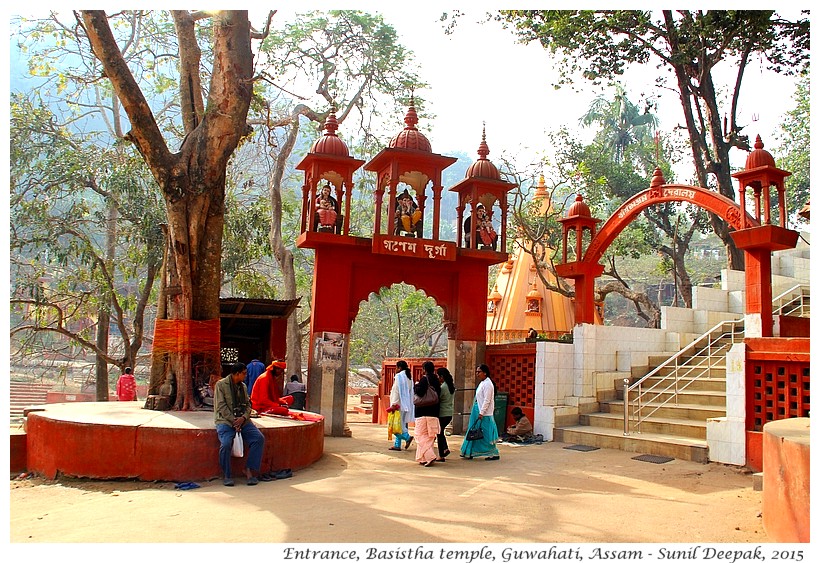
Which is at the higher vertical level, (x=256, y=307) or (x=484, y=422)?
(x=256, y=307)

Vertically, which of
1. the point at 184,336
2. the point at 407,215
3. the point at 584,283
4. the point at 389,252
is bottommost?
the point at 184,336

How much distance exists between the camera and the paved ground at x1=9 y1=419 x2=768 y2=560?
17.0ft

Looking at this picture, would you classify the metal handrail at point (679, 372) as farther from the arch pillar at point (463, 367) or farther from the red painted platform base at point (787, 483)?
the red painted platform base at point (787, 483)

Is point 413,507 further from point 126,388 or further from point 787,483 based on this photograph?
point 126,388

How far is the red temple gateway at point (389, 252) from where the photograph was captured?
41.0 ft

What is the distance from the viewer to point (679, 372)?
12.5 m

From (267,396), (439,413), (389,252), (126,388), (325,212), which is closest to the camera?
(267,396)

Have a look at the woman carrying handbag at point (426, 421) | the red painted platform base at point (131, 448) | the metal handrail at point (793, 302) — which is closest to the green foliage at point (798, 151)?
the metal handrail at point (793, 302)

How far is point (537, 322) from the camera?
24562 millimetres

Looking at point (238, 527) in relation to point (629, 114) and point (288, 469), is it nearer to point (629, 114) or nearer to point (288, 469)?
point (288, 469)

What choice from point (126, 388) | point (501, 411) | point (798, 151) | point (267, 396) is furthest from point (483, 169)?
point (798, 151)

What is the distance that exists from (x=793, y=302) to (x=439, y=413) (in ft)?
31.6
